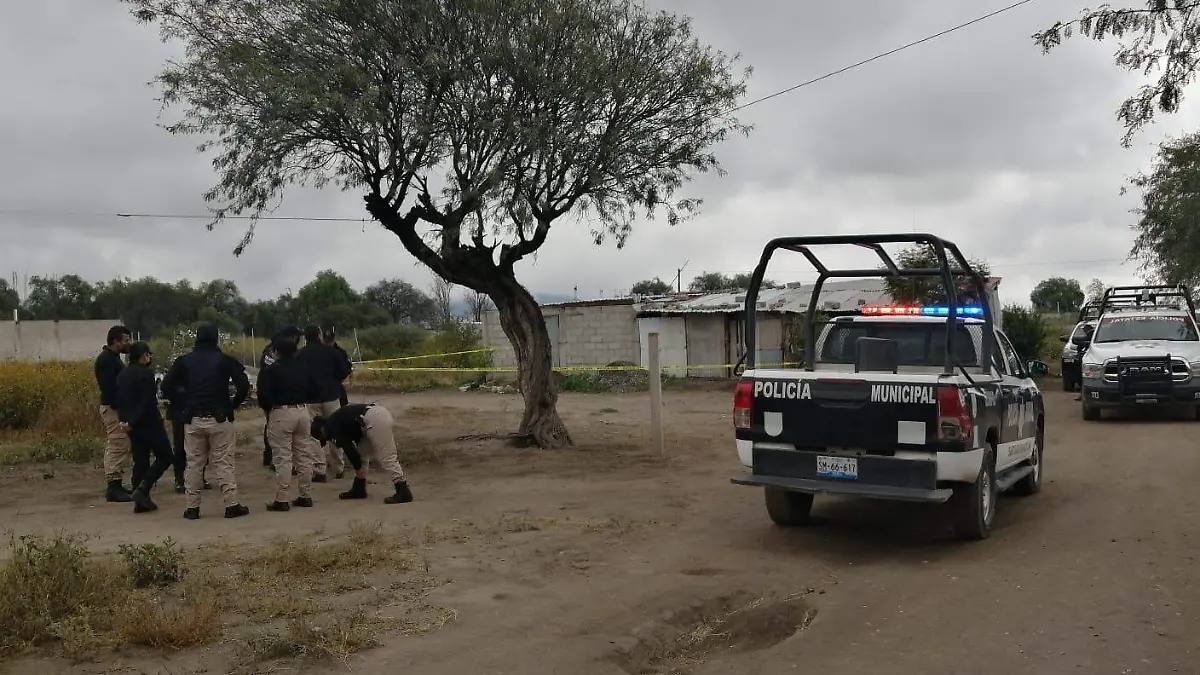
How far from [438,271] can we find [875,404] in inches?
339

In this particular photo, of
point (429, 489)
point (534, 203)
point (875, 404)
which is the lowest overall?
point (429, 489)

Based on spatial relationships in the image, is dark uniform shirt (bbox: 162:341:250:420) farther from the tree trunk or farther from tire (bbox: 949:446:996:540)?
tire (bbox: 949:446:996:540)

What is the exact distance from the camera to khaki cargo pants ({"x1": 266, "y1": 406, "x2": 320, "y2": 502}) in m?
10.1

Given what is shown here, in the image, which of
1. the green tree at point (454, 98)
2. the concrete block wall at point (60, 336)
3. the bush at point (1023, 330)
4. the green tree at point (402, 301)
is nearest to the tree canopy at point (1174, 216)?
the bush at point (1023, 330)

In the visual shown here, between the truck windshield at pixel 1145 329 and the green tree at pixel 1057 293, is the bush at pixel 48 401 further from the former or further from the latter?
the green tree at pixel 1057 293

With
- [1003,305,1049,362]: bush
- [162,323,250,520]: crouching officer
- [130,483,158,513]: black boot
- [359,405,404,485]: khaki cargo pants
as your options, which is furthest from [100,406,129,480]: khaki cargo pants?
[1003,305,1049,362]: bush

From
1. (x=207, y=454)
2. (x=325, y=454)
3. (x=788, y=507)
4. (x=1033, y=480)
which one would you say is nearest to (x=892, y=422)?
(x=788, y=507)

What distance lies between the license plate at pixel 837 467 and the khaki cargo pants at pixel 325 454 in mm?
6121

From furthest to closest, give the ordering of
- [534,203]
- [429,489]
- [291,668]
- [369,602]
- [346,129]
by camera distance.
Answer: [534,203] < [346,129] < [429,489] < [369,602] < [291,668]

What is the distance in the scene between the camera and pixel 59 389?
1833cm

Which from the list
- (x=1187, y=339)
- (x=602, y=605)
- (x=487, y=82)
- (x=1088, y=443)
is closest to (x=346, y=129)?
(x=487, y=82)

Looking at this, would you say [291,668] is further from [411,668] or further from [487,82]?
[487,82]

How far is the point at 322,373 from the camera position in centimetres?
1197

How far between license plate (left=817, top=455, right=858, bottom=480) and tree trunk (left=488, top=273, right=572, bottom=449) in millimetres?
7663
